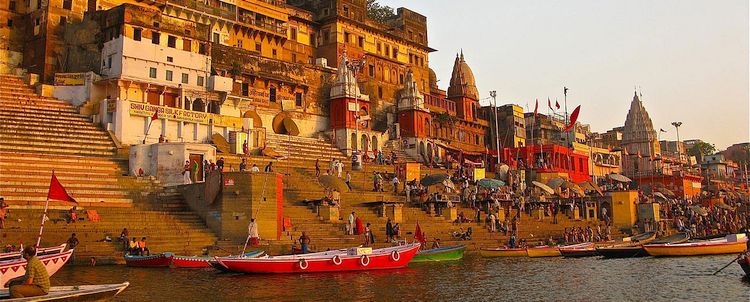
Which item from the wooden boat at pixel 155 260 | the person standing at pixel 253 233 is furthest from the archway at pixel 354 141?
the wooden boat at pixel 155 260

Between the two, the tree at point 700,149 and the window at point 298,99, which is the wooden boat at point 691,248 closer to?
the window at point 298,99

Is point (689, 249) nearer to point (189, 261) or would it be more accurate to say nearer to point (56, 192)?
point (189, 261)

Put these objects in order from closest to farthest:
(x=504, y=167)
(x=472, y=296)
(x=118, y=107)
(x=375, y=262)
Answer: (x=472, y=296) < (x=375, y=262) < (x=118, y=107) < (x=504, y=167)

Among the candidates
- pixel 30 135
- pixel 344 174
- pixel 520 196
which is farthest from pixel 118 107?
pixel 520 196

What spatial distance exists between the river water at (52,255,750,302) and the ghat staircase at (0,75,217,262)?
8.08ft

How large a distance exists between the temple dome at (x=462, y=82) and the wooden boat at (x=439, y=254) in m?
39.4

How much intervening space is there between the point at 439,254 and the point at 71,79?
922 inches

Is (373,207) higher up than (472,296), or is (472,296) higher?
(373,207)

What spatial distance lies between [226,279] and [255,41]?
3483cm

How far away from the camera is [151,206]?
2789 cm

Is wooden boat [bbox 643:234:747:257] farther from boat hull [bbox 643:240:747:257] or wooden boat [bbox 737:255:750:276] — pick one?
wooden boat [bbox 737:255:750:276]

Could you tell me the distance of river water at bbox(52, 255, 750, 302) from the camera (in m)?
16.1

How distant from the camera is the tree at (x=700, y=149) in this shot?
11075 centimetres

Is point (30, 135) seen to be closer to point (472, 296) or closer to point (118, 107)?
point (118, 107)
